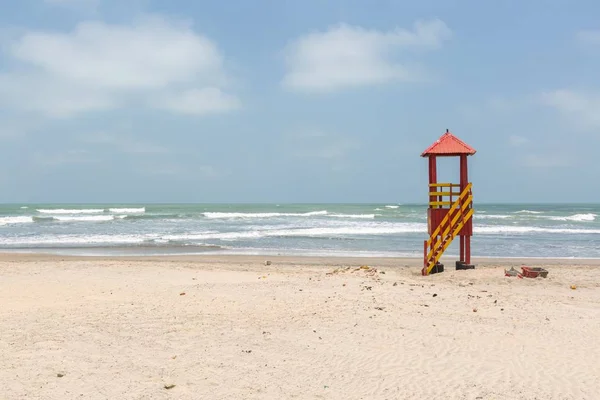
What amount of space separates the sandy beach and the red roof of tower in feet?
10.5

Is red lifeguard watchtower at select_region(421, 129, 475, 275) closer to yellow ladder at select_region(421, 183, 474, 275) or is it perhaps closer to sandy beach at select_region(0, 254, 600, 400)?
yellow ladder at select_region(421, 183, 474, 275)

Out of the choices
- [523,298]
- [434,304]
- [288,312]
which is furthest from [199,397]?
[523,298]

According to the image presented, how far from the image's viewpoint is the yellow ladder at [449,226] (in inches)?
487

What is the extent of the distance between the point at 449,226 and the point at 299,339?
7162 millimetres

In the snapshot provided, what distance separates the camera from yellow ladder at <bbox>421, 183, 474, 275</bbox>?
40.6 ft

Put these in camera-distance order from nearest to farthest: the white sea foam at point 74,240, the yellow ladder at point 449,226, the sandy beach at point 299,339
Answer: the sandy beach at point 299,339 < the yellow ladder at point 449,226 < the white sea foam at point 74,240

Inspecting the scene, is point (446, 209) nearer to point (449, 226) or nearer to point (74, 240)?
point (449, 226)

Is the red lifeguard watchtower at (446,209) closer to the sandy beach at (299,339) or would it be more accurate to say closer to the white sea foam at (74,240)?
the sandy beach at (299,339)

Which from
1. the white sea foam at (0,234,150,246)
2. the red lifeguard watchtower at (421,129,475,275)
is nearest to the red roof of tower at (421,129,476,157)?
the red lifeguard watchtower at (421,129,475,275)

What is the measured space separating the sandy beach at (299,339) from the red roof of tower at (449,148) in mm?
3213

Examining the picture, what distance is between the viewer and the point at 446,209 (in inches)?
494

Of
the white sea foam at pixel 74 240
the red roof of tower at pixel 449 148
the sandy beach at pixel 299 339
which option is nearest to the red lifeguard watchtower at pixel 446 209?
the red roof of tower at pixel 449 148

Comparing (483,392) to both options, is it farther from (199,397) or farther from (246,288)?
(246,288)

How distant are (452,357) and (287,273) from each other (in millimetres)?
7555
